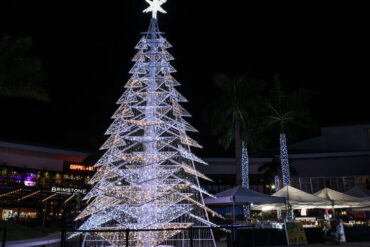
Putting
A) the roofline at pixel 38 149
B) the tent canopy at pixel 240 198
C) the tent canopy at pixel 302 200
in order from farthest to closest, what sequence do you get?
the roofline at pixel 38 149
the tent canopy at pixel 302 200
the tent canopy at pixel 240 198

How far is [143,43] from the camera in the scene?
15.8 m

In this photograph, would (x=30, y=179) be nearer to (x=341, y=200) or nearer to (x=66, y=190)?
(x=66, y=190)

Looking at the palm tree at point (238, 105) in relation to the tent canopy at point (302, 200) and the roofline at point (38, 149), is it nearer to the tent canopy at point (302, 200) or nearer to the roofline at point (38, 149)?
the tent canopy at point (302, 200)

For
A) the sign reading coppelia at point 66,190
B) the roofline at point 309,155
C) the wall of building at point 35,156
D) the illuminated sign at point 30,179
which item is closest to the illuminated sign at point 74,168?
the wall of building at point 35,156

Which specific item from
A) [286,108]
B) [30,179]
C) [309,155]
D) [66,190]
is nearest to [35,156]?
[30,179]

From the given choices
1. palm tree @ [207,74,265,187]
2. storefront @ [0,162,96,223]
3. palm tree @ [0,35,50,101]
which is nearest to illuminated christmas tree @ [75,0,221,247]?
palm tree @ [0,35,50,101]

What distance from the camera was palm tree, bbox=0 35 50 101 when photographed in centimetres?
1969

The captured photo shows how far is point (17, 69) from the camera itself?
65.5ft

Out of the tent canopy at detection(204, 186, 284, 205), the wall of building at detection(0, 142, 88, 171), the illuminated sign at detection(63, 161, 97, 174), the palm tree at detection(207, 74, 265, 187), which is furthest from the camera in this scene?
Answer: the illuminated sign at detection(63, 161, 97, 174)

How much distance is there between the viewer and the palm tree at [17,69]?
19.7 m

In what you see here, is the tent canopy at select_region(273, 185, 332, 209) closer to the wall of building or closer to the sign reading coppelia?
the sign reading coppelia

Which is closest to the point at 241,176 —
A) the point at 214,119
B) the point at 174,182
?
the point at 214,119

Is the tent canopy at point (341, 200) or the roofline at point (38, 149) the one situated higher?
the roofline at point (38, 149)

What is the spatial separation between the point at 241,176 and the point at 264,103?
704 centimetres
